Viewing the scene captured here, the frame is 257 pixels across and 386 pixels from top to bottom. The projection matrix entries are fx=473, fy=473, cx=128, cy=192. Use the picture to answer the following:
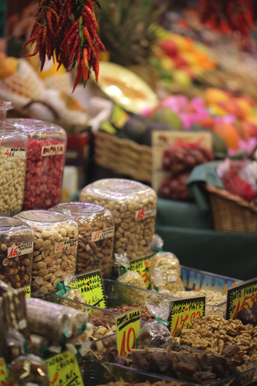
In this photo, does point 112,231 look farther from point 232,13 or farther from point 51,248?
point 232,13

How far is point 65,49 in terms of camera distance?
4.24 ft

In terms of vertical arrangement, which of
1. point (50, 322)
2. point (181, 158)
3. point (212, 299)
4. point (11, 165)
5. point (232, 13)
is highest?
point (232, 13)

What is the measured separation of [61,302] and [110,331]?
0.16 metres

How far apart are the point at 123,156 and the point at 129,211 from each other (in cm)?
138

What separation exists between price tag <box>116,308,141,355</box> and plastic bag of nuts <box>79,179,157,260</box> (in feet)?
1.43

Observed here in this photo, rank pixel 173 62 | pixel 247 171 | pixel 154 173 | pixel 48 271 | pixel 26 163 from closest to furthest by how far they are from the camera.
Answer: pixel 48 271, pixel 26 163, pixel 247 171, pixel 154 173, pixel 173 62

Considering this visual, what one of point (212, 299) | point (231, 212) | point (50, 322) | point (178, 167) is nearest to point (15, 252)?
point (50, 322)

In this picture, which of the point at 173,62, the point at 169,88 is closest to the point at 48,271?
the point at 169,88

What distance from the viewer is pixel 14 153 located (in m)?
1.41

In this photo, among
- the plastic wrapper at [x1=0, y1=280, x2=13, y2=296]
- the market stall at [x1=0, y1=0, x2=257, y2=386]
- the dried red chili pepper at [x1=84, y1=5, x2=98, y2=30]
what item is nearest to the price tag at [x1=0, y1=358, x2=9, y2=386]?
the market stall at [x1=0, y1=0, x2=257, y2=386]

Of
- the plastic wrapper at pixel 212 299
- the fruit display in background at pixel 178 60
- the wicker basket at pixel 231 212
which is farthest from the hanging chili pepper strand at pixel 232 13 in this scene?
the plastic wrapper at pixel 212 299

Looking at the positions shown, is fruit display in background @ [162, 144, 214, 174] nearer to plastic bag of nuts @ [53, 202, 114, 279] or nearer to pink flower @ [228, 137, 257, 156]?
pink flower @ [228, 137, 257, 156]

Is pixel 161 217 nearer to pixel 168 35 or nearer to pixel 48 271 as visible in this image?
pixel 48 271

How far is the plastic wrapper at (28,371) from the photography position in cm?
96
